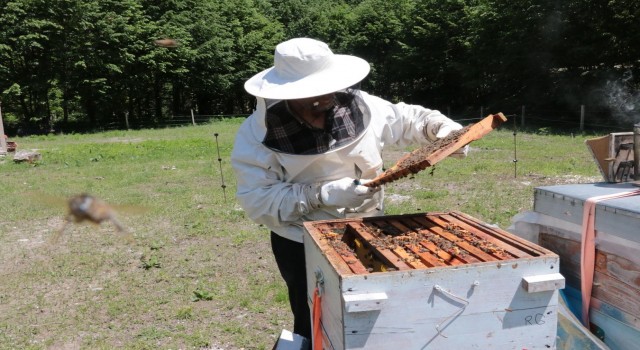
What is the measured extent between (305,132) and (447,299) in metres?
1.02

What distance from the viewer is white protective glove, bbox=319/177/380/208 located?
6.60 feet

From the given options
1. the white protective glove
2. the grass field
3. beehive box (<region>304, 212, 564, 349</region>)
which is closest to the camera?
beehive box (<region>304, 212, 564, 349</region>)

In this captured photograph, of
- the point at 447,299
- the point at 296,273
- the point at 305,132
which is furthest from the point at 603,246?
the point at 296,273

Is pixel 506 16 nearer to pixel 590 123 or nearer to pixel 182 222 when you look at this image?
pixel 590 123

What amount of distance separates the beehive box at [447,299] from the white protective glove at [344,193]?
1.32ft

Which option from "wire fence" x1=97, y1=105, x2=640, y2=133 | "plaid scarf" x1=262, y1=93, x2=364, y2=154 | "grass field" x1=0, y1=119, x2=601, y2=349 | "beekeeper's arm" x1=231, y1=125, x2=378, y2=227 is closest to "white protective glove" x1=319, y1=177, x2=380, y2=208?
"beekeeper's arm" x1=231, y1=125, x2=378, y2=227

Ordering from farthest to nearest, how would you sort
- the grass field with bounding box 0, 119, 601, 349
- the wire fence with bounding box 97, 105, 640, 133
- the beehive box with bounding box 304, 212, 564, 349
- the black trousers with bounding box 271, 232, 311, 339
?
1. the wire fence with bounding box 97, 105, 640, 133
2. the grass field with bounding box 0, 119, 601, 349
3. the black trousers with bounding box 271, 232, 311, 339
4. the beehive box with bounding box 304, 212, 564, 349

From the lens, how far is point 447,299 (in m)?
1.43

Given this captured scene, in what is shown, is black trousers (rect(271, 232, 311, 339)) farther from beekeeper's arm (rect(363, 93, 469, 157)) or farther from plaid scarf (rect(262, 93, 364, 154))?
beekeeper's arm (rect(363, 93, 469, 157))

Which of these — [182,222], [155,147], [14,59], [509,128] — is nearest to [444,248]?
[182,222]

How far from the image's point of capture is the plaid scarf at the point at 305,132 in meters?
2.18

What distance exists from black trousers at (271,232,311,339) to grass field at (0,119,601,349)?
2.19 feet

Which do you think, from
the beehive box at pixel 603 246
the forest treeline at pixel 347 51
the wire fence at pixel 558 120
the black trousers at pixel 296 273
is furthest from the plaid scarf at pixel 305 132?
the forest treeline at pixel 347 51

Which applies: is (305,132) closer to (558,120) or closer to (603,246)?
(603,246)
